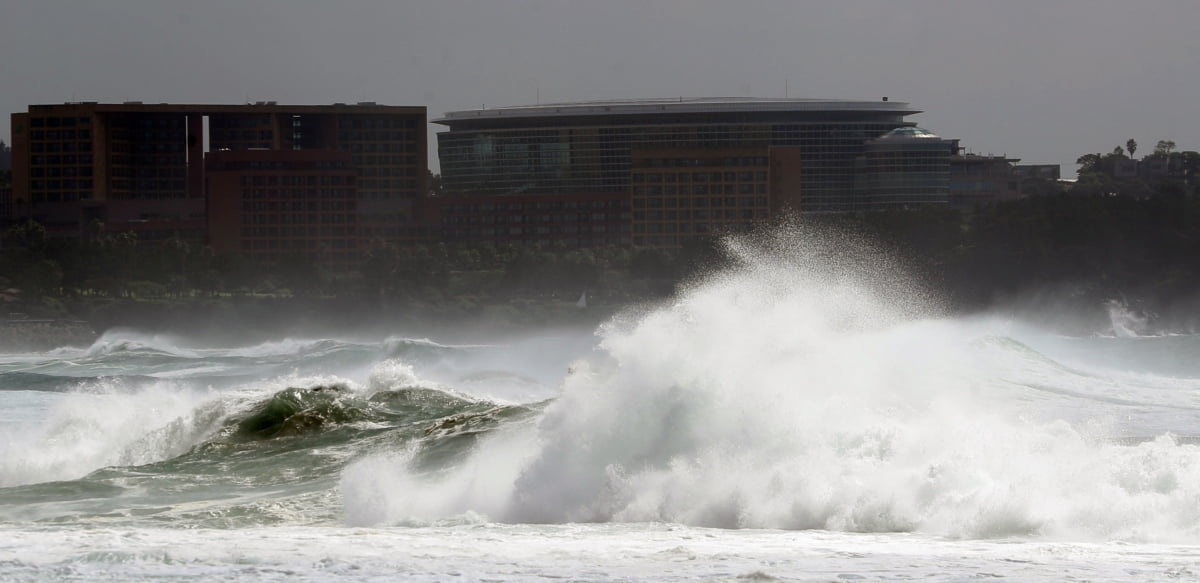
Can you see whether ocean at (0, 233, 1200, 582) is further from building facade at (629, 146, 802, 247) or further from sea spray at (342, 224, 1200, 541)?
building facade at (629, 146, 802, 247)

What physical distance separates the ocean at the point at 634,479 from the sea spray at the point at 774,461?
0.04 metres

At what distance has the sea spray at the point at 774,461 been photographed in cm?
1573

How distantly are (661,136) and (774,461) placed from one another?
148m

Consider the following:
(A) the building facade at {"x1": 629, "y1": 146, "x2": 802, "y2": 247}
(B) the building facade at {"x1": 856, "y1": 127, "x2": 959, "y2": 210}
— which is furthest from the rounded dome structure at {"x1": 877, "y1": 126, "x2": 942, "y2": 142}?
(A) the building facade at {"x1": 629, "y1": 146, "x2": 802, "y2": 247}

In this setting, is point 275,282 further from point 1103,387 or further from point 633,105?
point 1103,387

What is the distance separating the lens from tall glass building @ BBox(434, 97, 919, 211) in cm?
16475

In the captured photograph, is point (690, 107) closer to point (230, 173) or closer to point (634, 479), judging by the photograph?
→ point (230, 173)

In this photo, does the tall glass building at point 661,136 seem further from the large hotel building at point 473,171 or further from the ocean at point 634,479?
the ocean at point 634,479

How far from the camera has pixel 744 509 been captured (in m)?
16.3

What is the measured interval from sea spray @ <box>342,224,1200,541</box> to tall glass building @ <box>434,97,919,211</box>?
14215cm

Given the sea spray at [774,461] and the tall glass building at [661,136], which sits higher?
the tall glass building at [661,136]

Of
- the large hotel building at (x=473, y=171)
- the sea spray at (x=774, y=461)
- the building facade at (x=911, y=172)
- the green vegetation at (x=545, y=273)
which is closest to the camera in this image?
the sea spray at (x=774, y=461)

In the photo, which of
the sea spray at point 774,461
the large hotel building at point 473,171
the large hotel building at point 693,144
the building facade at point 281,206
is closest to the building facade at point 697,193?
the large hotel building at point 473,171

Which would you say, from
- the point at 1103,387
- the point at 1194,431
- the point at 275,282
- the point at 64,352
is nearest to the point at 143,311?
the point at 275,282
